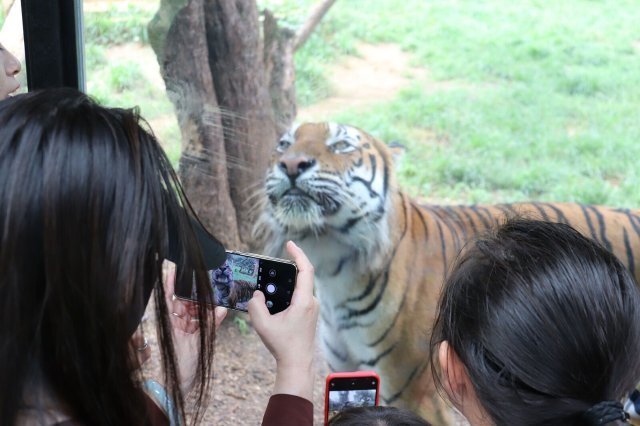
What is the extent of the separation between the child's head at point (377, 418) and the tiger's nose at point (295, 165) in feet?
2.53

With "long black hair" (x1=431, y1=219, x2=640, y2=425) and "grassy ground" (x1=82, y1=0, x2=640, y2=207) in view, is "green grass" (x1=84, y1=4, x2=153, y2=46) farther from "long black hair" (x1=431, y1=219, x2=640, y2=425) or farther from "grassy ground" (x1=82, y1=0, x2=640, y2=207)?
"long black hair" (x1=431, y1=219, x2=640, y2=425)

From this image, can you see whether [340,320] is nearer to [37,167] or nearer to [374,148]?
[374,148]

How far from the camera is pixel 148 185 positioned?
691mm

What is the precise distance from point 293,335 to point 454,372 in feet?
0.65

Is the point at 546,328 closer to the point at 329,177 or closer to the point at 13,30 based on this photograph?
the point at 329,177

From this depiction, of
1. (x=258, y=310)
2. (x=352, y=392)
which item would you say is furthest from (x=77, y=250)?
(x=352, y=392)

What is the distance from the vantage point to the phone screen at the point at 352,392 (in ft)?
3.88

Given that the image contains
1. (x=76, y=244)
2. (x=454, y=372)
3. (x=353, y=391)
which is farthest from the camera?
(x=353, y=391)

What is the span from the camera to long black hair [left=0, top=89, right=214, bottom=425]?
2.11 feet

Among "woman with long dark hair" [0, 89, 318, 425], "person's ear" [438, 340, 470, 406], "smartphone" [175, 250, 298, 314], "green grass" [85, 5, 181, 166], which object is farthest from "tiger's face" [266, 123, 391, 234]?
"woman with long dark hair" [0, 89, 318, 425]

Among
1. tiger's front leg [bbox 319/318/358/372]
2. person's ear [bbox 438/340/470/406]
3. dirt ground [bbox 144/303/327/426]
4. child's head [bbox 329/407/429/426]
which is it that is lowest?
dirt ground [bbox 144/303/327/426]

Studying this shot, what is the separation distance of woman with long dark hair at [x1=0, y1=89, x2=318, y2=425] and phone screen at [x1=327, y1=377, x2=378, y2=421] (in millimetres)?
477

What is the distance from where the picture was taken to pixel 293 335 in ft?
2.91

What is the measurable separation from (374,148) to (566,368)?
102 centimetres
